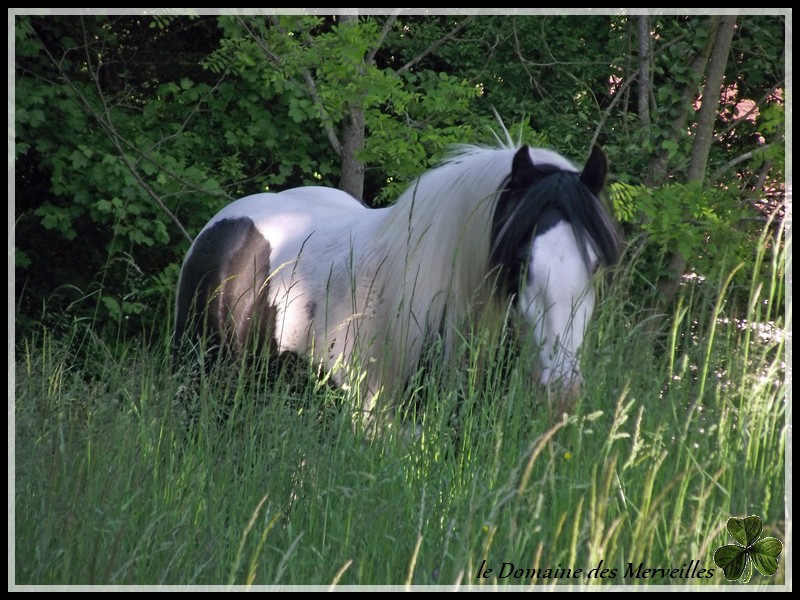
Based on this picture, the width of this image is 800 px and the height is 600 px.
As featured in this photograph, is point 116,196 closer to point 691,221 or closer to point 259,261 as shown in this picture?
point 259,261

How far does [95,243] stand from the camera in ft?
27.2

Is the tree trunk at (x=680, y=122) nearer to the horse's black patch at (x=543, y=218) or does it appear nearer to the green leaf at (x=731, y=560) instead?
the horse's black patch at (x=543, y=218)

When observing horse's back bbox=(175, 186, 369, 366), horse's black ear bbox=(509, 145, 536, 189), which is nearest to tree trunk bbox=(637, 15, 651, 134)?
horse's back bbox=(175, 186, 369, 366)

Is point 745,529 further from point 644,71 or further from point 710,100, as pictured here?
point 644,71

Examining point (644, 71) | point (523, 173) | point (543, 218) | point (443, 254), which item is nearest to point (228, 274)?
point (443, 254)

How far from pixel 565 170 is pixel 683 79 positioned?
10.4 feet

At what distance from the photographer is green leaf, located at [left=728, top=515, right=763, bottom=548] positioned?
2.20m

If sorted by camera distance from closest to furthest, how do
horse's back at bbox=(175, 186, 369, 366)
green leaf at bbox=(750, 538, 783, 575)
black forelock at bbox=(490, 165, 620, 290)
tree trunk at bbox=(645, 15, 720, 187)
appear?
green leaf at bbox=(750, 538, 783, 575) → black forelock at bbox=(490, 165, 620, 290) → horse's back at bbox=(175, 186, 369, 366) → tree trunk at bbox=(645, 15, 720, 187)

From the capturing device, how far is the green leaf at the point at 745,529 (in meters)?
2.20

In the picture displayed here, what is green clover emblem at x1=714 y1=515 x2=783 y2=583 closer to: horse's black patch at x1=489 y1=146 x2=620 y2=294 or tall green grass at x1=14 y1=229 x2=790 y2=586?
tall green grass at x1=14 y1=229 x2=790 y2=586

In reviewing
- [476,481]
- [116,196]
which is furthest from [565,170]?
[116,196]

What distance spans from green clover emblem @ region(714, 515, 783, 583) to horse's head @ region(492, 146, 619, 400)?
0.78 metres

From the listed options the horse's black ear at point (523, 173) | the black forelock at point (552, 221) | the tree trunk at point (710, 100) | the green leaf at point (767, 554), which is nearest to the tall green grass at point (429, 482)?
the green leaf at point (767, 554)

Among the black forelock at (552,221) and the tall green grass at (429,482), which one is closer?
the tall green grass at (429,482)
